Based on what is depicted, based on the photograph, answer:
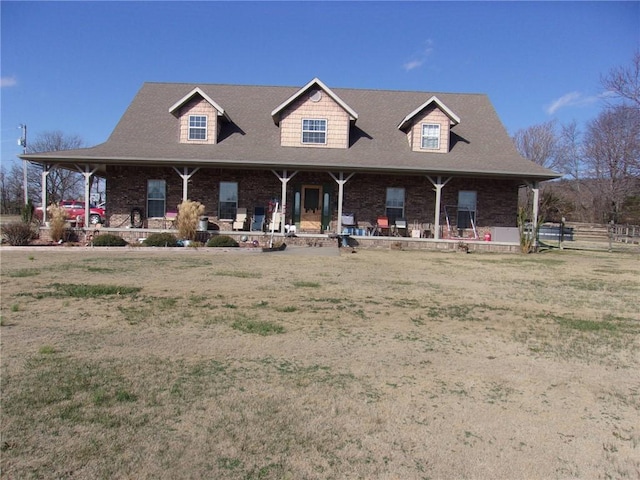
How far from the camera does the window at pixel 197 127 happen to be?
21109mm

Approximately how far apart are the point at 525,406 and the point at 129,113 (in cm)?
2340

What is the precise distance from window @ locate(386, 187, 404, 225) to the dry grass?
12.2 m

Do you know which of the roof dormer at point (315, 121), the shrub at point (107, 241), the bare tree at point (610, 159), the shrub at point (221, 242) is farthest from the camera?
the bare tree at point (610, 159)

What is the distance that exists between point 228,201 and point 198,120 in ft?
12.9

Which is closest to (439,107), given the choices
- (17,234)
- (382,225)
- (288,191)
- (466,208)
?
(466,208)

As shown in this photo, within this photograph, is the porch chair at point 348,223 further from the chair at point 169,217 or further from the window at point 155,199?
the window at point 155,199

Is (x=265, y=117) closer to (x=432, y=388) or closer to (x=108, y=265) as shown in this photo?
(x=108, y=265)

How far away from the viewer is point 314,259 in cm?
1429

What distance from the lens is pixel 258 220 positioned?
20.6 meters

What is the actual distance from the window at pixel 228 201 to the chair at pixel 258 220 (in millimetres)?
945

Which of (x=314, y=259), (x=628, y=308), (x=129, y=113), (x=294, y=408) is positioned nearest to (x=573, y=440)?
(x=294, y=408)

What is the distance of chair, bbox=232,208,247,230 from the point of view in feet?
66.5

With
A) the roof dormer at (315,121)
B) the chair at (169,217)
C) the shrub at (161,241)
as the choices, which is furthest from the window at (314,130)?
the shrub at (161,241)

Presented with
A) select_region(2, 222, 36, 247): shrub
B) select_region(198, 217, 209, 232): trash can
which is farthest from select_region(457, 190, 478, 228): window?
select_region(2, 222, 36, 247): shrub
